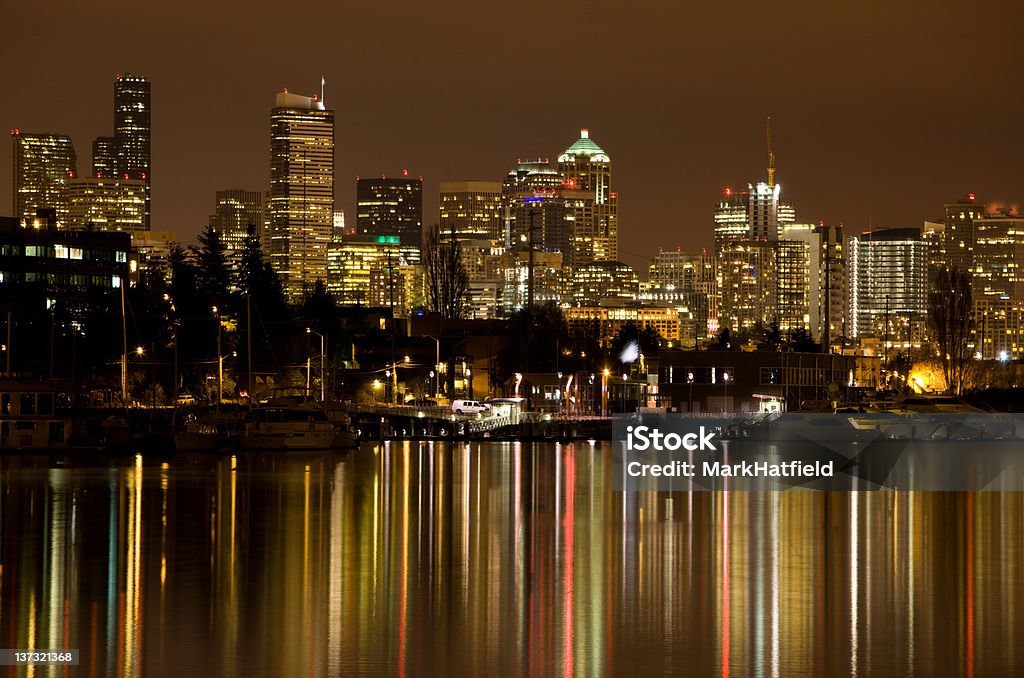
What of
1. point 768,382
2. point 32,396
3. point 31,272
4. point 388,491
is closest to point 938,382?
point 768,382

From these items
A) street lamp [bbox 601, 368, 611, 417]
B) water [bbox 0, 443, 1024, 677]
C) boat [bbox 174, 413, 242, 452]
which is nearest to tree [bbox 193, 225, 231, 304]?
street lamp [bbox 601, 368, 611, 417]

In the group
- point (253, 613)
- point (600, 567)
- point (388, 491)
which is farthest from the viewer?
point (388, 491)

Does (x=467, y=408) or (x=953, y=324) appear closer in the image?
(x=467, y=408)

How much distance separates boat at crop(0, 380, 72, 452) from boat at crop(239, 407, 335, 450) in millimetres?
7830

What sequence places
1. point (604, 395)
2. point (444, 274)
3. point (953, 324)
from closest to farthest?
point (604, 395), point (953, 324), point (444, 274)

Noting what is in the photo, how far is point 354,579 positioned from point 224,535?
22.6 feet

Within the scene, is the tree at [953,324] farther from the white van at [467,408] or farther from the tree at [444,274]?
the white van at [467,408]

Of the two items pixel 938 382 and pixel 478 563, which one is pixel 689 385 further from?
pixel 478 563

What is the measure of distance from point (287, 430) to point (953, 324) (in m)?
77.1

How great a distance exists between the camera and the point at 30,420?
60.9m

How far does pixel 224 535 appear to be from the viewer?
3000 cm

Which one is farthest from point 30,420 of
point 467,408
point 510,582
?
point 510,582

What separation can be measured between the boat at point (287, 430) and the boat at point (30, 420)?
783cm

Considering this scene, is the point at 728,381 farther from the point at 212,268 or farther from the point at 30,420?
the point at 30,420
